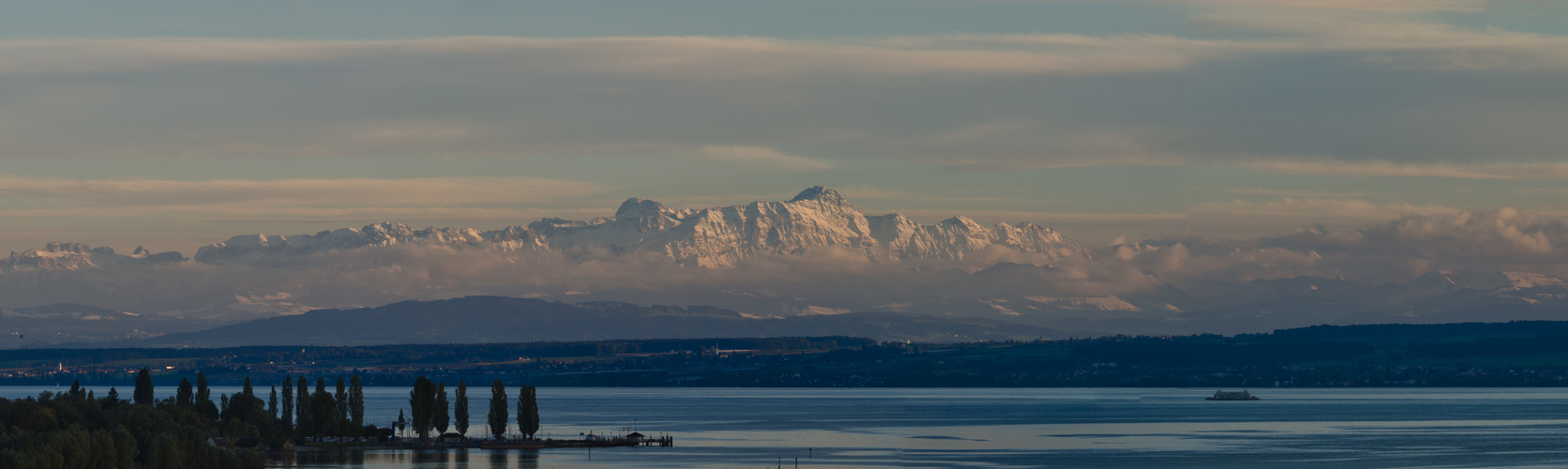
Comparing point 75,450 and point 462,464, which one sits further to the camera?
point 462,464

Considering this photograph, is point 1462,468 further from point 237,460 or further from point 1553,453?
point 237,460

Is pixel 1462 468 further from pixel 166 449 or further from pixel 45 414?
pixel 45 414

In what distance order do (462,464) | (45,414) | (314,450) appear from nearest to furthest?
(45,414) < (462,464) < (314,450)

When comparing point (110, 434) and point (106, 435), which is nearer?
point (106, 435)

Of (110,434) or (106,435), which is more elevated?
(110,434)

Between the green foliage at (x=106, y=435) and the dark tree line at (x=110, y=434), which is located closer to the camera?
the green foliage at (x=106, y=435)

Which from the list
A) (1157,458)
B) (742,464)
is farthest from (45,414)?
(1157,458)

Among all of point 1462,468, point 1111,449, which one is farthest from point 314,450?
point 1462,468

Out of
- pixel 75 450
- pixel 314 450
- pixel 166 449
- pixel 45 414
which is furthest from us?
pixel 314 450

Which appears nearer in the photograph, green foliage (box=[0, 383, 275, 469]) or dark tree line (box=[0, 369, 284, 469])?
green foliage (box=[0, 383, 275, 469])
